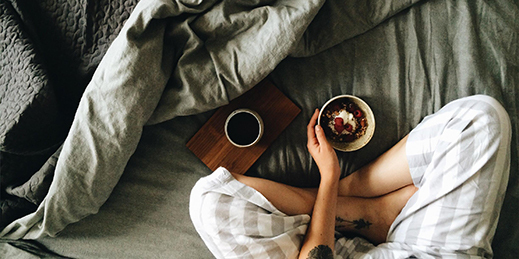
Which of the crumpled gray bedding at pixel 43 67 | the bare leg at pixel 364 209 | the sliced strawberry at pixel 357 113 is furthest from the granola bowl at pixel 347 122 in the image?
the crumpled gray bedding at pixel 43 67

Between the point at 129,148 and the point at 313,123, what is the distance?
0.47 metres

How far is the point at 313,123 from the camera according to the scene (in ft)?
2.80

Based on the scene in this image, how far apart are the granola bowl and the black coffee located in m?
0.17

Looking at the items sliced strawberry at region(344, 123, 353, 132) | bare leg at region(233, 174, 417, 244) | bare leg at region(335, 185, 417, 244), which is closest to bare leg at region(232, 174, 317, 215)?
bare leg at region(233, 174, 417, 244)

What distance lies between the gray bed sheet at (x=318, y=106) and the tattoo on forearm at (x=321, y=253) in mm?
211

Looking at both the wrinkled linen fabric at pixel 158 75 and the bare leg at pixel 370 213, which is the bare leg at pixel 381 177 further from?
the wrinkled linen fabric at pixel 158 75

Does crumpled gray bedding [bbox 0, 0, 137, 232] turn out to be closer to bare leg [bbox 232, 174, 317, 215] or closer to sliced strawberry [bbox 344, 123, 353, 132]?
bare leg [bbox 232, 174, 317, 215]

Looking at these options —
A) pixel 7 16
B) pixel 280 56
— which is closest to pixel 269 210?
pixel 280 56

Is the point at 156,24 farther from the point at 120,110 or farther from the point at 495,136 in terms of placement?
the point at 495,136

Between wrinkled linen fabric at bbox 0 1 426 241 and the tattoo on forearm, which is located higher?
wrinkled linen fabric at bbox 0 1 426 241

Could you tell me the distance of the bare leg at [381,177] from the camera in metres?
0.83

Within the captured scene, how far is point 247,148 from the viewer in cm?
88

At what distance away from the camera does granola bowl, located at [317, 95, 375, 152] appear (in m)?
0.83

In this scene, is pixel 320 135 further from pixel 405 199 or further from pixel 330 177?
pixel 405 199
